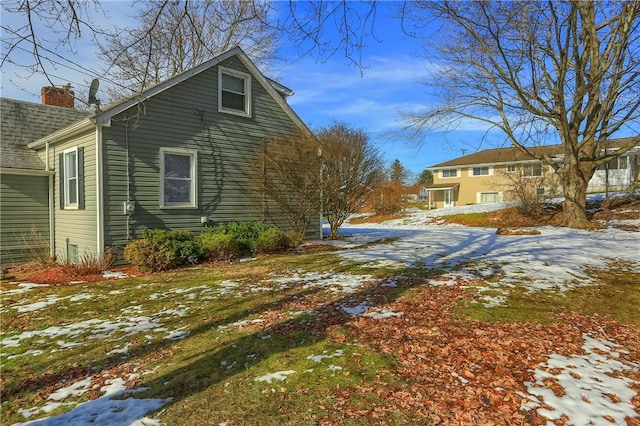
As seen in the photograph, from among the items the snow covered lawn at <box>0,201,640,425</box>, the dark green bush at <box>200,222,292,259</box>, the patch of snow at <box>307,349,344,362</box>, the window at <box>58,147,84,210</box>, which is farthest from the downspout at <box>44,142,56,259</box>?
the patch of snow at <box>307,349,344,362</box>

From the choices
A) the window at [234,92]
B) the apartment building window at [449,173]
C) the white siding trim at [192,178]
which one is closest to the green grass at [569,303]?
the white siding trim at [192,178]

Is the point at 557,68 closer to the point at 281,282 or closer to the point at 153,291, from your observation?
the point at 281,282

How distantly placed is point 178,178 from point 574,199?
1438 centimetres

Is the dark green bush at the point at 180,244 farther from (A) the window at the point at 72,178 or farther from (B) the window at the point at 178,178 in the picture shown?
(A) the window at the point at 72,178

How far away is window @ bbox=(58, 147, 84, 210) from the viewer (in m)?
9.76

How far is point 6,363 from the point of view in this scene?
13.5 feet

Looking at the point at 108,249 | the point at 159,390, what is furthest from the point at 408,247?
the point at 159,390

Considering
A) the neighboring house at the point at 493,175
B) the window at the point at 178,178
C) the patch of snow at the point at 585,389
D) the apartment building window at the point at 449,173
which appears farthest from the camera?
the apartment building window at the point at 449,173

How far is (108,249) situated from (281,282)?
4.85m

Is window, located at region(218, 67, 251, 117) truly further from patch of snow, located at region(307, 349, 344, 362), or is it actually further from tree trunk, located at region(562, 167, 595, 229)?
tree trunk, located at region(562, 167, 595, 229)

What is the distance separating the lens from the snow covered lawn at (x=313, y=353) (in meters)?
3.01

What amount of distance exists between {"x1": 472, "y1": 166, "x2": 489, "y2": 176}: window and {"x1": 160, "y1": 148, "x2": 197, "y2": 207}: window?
104 feet

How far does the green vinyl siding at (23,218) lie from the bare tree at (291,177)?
6430 mm

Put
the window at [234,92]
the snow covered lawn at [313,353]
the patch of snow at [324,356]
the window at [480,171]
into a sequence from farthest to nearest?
the window at [480,171] < the window at [234,92] < the patch of snow at [324,356] < the snow covered lawn at [313,353]
